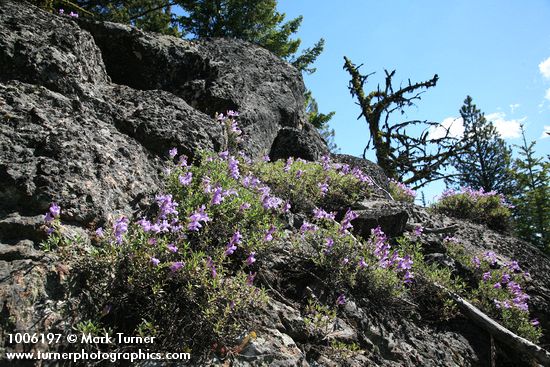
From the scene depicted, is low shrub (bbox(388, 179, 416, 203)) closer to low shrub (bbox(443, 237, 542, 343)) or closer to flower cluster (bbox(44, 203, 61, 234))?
low shrub (bbox(443, 237, 542, 343))

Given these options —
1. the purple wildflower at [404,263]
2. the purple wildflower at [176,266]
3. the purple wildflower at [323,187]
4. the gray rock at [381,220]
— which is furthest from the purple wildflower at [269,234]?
the purple wildflower at [323,187]

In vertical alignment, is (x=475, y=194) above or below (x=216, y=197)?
above

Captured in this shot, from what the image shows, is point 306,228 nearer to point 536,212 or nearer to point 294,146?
point 294,146

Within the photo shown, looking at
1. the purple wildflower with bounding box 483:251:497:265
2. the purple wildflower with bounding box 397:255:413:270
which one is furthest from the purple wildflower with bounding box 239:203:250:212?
the purple wildflower with bounding box 483:251:497:265

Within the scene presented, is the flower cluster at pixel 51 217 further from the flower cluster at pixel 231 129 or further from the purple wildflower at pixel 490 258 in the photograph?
the purple wildflower at pixel 490 258

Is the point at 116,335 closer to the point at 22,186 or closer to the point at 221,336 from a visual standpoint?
the point at 221,336

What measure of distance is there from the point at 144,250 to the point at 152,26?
39.2 ft

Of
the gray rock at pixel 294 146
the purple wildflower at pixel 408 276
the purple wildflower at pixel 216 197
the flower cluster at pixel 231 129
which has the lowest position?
the purple wildflower at pixel 408 276

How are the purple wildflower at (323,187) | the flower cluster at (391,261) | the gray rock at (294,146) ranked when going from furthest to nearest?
the gray rock at (294,146) < the purple wildflower at (323,187) < the flower cluster at (391,261)

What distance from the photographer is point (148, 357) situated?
2551 millimetres

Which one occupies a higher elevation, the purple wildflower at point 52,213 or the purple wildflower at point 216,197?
the purple wildflower at point 216,197

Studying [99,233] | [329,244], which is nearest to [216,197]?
[99,233]

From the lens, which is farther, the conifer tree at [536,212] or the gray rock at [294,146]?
the conifer tree at [536,212]

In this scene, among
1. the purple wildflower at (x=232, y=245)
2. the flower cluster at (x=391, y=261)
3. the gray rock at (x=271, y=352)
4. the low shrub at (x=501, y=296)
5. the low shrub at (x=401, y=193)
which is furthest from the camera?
the low shrub at (x=401, y=193)
